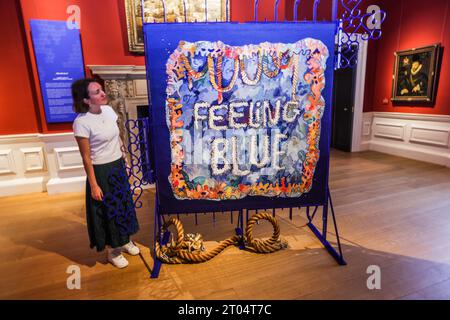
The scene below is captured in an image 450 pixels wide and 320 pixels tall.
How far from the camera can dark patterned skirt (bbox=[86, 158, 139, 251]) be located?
2.02 m

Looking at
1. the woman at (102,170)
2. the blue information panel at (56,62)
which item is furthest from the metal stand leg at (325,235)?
the blue information panel at (56,62)

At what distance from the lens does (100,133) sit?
1.90 meters

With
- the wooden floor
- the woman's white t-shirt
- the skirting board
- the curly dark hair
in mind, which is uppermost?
the curly dark hair

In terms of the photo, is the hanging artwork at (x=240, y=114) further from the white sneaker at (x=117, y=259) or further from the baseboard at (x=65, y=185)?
the baseboard at (x=65, y=185)

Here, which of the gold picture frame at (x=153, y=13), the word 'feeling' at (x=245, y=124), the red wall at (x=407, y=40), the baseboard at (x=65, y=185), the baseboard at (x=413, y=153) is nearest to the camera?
the word 'feeling' at (x=245, y=124)

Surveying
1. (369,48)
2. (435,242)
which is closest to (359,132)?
(369,48)

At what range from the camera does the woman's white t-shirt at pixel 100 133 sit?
1854 mm

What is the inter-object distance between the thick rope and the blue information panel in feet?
8.58

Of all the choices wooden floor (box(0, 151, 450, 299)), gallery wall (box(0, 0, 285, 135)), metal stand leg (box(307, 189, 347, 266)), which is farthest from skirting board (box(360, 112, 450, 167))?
gallery wall (box(0, 0, 285, 135))

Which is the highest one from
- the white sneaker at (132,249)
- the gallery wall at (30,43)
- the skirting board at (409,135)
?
the gallery wall at (30,43)

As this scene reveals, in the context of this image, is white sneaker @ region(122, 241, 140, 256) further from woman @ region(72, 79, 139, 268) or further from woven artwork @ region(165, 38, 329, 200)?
woven artwork @ region(165, 38, 329, 200)

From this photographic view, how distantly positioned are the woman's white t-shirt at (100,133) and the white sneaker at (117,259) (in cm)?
78

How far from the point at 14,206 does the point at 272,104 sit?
3.48 metres

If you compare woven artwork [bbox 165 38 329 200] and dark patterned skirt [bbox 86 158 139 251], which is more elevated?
woven artwork [bbox 165 38 329 200]
